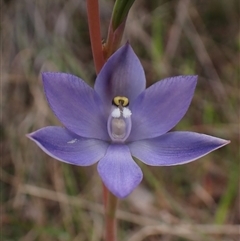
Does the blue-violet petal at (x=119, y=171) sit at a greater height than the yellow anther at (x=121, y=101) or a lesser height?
lesser

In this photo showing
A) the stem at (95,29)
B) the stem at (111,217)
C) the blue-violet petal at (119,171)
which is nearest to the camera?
the blue-violet petal at (119,171)

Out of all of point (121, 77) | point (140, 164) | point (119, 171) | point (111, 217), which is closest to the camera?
point (119, 171)

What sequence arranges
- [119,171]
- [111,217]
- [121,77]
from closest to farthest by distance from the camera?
1. [119,171]
2. [121,77]
3. [111,217]

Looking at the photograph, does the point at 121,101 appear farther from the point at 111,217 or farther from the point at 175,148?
the point at 111,217

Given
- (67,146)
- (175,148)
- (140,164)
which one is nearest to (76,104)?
(67,146)

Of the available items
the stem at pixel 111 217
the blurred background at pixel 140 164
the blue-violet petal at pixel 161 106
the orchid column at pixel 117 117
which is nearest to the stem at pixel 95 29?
the orchid column at pixel 117 117

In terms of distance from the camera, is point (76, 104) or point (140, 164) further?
point (140, 164)

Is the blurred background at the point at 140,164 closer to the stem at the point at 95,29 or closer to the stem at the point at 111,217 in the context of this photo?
the stem at the point at 111,217
